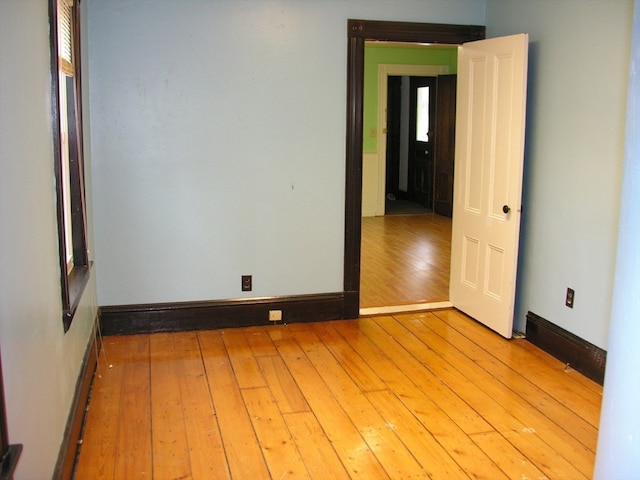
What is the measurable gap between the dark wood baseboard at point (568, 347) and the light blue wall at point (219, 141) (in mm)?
1481

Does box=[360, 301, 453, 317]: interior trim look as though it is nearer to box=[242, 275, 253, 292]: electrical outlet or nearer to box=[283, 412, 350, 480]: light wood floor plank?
box=[242, 275, 253, 292]: electrical outlet

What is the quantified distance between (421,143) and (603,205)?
716 cm

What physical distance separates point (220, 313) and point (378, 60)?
18.6ft

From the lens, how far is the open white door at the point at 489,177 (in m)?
4.38

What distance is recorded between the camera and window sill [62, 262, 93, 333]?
9.20 ft

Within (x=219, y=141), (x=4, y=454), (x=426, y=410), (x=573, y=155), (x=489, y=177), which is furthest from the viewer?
(x=489, y=177)

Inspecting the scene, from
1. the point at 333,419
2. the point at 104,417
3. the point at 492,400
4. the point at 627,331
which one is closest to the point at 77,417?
the point at 104,417

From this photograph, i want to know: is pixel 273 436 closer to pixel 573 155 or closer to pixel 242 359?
pixel 242 359

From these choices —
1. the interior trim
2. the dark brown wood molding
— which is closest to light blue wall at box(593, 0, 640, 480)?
the dark brown wood molding

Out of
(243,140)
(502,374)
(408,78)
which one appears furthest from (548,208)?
(408,78)

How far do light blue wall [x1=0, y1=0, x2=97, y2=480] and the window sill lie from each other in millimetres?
63

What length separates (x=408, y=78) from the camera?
11.4 m

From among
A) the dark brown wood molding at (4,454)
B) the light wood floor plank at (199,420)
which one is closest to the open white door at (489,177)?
the light wood floor plank at (199,420)

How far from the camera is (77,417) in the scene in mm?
3064
